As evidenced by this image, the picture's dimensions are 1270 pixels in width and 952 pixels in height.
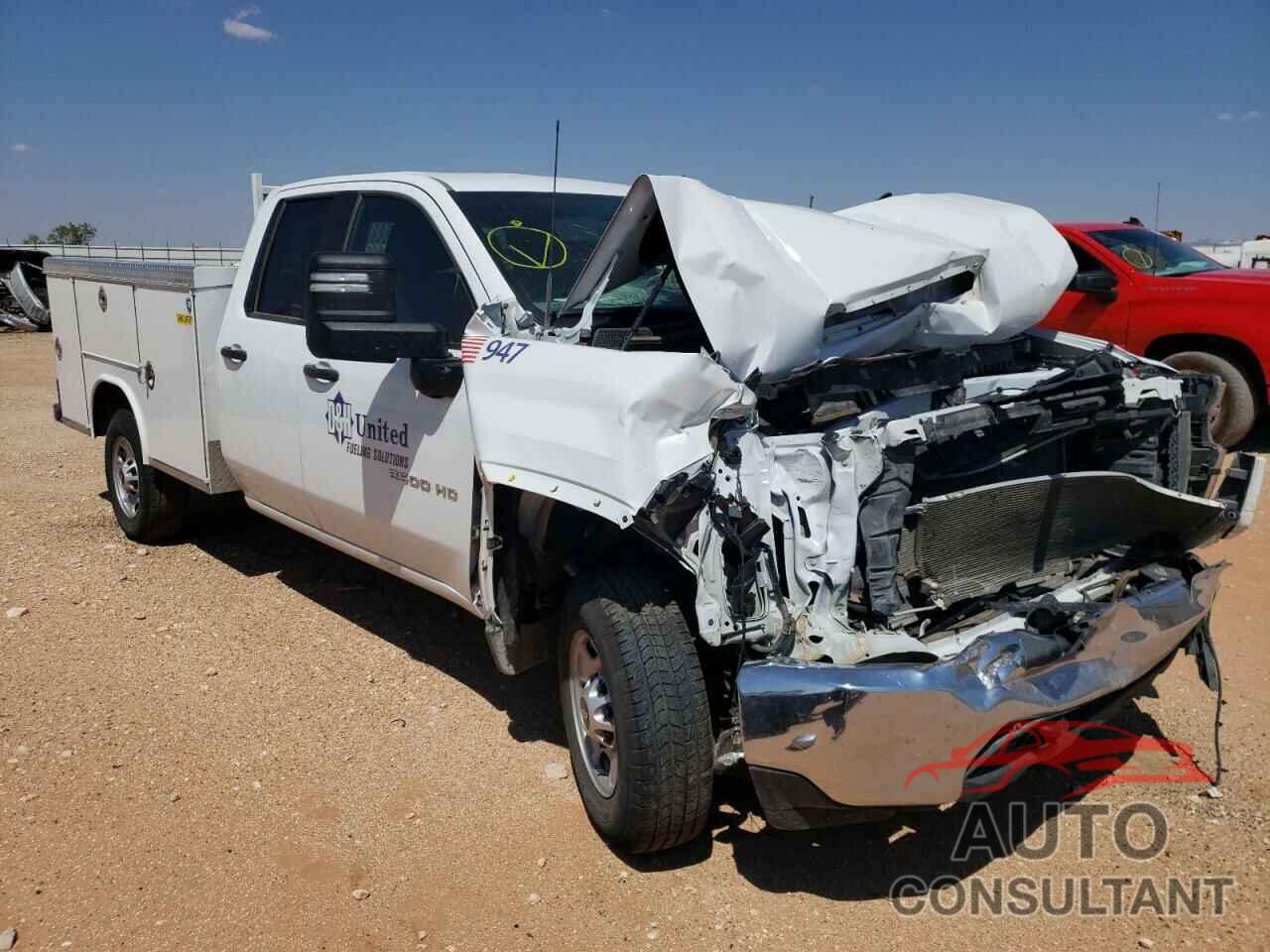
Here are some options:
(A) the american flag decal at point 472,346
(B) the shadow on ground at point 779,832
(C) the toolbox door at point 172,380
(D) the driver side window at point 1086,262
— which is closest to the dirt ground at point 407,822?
(B) the shadow on ground at point 779,832

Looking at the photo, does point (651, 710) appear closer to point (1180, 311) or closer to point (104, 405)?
point (104, 405)

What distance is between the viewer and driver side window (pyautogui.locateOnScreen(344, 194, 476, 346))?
12.5 ft

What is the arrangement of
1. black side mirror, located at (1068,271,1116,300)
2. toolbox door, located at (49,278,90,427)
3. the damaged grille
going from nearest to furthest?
the damaged grille
toolbox door, located at (49,278,90,427)
black side mirror, located at (1068,271,1116,300)

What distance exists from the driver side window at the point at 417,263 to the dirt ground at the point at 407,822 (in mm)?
1551

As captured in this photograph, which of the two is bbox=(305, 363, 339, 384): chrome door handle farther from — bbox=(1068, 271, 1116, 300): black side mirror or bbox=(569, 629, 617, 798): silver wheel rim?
bbox=(1068, 271, 1116, 300): black side mirror

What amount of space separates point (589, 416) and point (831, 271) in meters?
0.84

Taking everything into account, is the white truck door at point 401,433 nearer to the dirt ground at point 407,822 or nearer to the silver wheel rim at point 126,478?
the dirt ground at point 407,822

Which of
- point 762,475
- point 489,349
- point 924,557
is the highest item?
point 489,349

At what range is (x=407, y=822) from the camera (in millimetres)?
3410

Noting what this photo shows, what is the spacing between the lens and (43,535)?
21.1 ft

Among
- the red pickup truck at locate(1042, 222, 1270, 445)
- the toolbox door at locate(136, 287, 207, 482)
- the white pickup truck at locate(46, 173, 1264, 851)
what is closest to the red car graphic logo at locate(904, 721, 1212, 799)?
the white pickup truck at locate(46, 173, 1264, 851)

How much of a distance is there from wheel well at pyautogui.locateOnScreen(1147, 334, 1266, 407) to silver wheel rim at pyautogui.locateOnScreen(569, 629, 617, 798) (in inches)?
252

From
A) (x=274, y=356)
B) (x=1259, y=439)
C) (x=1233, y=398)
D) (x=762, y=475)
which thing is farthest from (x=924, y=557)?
(x=1259, y=439)

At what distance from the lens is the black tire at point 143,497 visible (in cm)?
593
